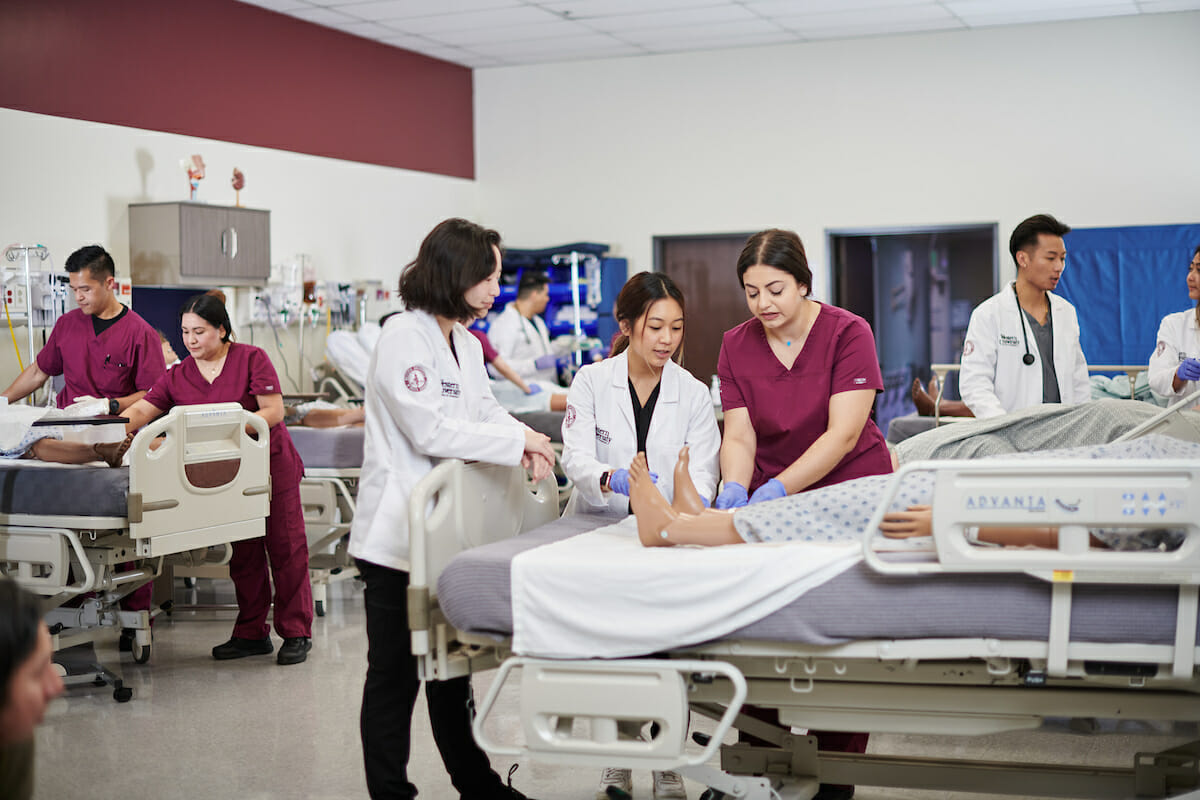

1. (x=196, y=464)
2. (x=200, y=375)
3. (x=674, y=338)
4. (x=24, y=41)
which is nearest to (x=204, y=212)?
(x=24, y=41)

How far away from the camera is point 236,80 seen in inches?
273

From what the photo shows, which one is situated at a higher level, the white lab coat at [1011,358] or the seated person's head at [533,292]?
the seated person's head at [533,292]

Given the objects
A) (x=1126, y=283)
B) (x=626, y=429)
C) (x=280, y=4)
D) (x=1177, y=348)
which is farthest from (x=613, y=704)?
(x=1126, y=283)

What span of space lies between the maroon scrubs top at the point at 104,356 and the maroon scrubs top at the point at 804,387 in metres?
2.76

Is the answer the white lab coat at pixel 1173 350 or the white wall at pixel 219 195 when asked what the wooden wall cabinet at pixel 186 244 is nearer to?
the white wall at pixel 219 195

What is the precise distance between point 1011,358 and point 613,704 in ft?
8.25

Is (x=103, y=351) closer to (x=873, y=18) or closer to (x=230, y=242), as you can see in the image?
(x=230, y=242)

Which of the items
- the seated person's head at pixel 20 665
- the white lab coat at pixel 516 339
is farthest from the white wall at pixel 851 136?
the seated person's head at pixel 20 665

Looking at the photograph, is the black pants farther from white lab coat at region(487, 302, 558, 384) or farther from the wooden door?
the wooden door

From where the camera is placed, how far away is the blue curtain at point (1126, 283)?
7344 mm

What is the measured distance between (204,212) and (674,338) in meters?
3.98

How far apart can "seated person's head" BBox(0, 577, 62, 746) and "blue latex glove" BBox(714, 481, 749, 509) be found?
5.09 ft

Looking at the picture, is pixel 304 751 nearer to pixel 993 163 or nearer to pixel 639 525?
pixel 639 525

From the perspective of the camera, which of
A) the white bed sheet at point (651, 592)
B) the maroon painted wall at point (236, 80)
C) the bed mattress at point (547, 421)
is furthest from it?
the bed mattress at point (547, 421)
